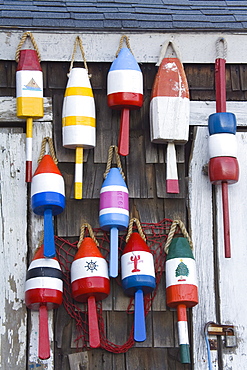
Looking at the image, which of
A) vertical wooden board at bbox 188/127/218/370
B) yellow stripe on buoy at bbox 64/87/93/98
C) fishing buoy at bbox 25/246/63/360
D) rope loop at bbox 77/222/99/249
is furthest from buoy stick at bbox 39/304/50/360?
yellow stripe on buoy at bbox 64/87/93/98

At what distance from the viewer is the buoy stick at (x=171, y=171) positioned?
4.06m

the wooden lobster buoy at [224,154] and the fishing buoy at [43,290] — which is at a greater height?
the wooden lobster buoy at [224,154]

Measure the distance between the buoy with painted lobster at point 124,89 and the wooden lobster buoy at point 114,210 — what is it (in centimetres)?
18

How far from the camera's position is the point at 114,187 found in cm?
398

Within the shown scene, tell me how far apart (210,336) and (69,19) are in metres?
1.86

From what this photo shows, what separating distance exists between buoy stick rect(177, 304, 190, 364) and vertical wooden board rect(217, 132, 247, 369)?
0.77 ft

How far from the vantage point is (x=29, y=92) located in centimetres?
407

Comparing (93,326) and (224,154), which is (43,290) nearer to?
(93,326)

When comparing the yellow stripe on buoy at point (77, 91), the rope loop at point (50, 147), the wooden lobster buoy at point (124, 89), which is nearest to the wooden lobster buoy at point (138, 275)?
the wooden lobster buoy at point (124, 89)

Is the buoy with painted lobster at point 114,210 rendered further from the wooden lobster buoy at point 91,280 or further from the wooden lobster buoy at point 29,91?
the wooden lobster buoy at point 29,91

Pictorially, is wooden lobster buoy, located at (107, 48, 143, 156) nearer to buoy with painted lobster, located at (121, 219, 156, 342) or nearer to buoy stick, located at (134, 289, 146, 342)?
buoy with painted lobster, located at (121, 219, 156, 342)

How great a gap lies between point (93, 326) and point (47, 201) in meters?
0.66

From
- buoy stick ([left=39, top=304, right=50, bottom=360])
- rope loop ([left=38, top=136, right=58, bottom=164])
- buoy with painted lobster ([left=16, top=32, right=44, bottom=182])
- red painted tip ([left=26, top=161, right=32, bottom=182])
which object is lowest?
buoy stick ([left=39, top=304, right=50, bottom=360])

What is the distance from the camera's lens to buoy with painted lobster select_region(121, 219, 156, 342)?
3.80 meters
